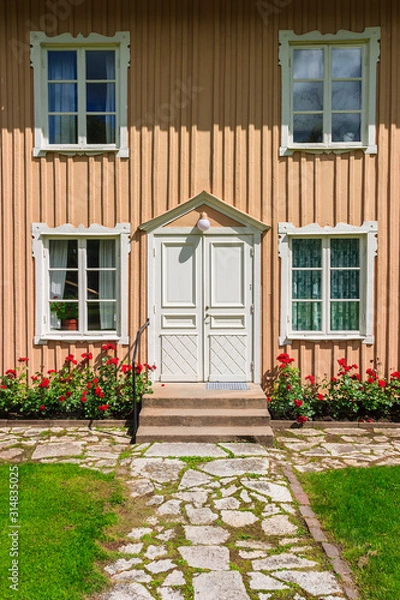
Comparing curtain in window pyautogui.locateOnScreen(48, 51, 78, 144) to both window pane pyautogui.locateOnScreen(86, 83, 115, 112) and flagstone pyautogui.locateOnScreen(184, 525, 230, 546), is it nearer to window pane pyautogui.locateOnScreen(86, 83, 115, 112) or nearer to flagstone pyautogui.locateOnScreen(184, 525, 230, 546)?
window pane pyautogui.locateOnScreen(86, 83, 115, 112)

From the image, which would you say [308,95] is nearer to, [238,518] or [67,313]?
[67,313]

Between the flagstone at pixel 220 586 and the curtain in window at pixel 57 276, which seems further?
the curtain in window at pixel 57 276

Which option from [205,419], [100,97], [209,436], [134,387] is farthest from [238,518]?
[100,97]

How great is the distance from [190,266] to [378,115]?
132 inches

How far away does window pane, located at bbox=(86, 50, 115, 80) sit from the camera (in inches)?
289

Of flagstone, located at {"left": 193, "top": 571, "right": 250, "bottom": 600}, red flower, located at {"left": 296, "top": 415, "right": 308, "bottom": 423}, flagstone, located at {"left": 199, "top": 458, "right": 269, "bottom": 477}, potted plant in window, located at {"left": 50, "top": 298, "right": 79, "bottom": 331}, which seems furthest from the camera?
potted plant in window, located at {"left": 50, "top": 298, "right": 79, "bottom": 331}

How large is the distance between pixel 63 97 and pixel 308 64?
3519 mm

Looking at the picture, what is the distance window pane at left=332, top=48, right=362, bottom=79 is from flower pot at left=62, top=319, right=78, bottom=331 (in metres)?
5.10

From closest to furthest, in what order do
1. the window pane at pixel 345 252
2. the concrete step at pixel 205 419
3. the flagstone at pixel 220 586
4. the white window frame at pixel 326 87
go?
the flagstone at pixel 220 586
the concrete step at pixel 205 419
the white window frame at pixel 326 87
the window pane at pixel 345 252

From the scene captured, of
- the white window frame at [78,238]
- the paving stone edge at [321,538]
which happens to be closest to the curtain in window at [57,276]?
the white window frame at [78,238]

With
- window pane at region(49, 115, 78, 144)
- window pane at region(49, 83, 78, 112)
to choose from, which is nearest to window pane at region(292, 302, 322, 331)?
window pane at region(49, 115, 78, 144)

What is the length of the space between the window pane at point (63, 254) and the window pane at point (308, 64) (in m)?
4.00

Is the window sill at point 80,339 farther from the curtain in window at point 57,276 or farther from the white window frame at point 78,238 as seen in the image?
the curtain in window at point 57,276

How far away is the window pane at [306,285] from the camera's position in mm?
7414
